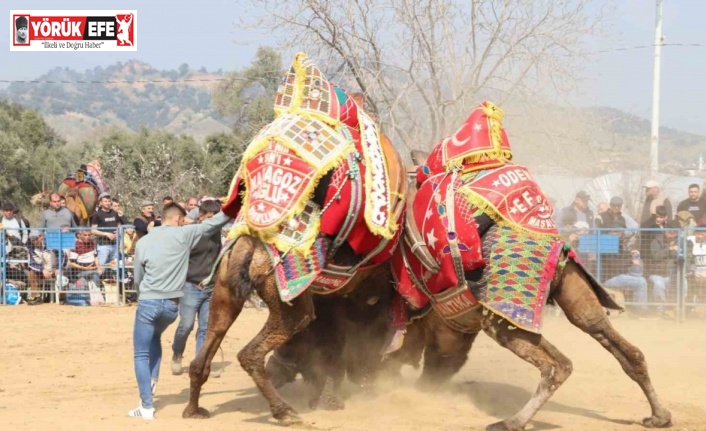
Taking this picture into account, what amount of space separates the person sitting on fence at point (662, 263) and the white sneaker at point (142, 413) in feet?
29.0

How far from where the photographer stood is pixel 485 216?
280 inches

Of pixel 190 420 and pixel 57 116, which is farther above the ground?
pixel 57 116

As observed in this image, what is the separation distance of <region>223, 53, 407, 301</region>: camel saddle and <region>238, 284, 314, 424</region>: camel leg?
202 mm

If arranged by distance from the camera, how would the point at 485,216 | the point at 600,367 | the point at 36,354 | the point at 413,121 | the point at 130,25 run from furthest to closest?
1. the point at 130,25
2. the point at 413,121
3. the point at 36,354
4. the point at 600,367
5. the point at 485,216

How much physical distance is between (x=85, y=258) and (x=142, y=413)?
30.4 feet

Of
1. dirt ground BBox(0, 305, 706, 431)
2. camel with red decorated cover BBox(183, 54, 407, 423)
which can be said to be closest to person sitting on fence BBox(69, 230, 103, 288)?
dirt ground BBox(0, 305, 706, 431)

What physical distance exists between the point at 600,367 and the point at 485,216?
152 inches

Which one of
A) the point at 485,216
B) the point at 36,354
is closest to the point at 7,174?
the point at 36,354

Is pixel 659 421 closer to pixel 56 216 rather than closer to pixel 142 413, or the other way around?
pixel 142 413

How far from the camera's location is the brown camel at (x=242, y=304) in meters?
6.94

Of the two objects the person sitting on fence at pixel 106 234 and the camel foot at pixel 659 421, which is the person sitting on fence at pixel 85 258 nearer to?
the person sitting on fence at pixel 106 234

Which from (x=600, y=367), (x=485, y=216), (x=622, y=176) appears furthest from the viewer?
(x=622, y=176)

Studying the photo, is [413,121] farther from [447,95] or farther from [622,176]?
[622,176]

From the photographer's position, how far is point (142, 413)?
7.36 meters
